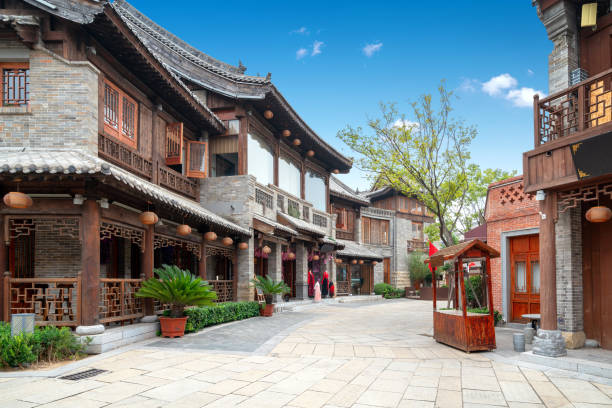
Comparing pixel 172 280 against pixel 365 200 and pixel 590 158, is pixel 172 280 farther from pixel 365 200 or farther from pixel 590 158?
pixel 365 200

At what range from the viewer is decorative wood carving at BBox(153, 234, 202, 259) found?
10.7 meters

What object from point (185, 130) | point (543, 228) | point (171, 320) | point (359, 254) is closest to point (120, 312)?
point (171, 320)

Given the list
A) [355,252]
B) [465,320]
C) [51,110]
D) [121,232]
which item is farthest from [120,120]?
[355,252]

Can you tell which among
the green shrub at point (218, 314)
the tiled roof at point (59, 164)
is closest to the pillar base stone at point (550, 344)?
the green shrub at point (218, 314)

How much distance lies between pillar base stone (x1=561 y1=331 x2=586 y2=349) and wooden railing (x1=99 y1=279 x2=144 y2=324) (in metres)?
7.98

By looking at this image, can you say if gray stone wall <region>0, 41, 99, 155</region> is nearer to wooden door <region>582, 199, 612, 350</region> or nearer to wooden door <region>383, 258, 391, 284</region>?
wooden door <region>582, 199, 612, 350</region>

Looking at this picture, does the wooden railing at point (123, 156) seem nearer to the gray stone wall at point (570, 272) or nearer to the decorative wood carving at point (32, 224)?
the decorative wood carving at point (32, 224)

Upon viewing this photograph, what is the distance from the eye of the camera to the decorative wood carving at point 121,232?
8.73m

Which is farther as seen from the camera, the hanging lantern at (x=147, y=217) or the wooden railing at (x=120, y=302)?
the hanging lantern at (x=147, y=217)

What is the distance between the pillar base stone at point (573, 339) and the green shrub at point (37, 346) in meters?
8.05

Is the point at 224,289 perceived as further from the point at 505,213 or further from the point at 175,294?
the point at 505,213

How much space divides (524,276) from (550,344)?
13.2ft

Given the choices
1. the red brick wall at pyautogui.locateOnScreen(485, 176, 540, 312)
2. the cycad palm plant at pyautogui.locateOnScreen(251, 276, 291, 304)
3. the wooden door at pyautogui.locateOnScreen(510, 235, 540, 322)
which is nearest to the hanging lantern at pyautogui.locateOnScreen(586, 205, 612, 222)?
the red brick wall at pyautogui.locateOnScreen(485, 176, 540, 312)

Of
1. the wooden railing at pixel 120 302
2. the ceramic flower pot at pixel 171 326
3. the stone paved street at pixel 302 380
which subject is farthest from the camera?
the ceramic flower pot at pixel 171 326
